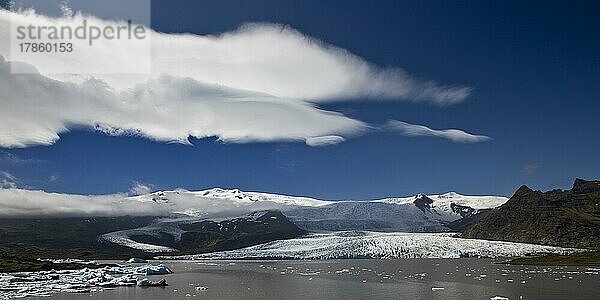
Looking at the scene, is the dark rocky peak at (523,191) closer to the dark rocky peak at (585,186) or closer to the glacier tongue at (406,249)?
the dark rocky peak at (585,186)

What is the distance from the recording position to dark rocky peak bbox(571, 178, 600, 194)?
527 feet

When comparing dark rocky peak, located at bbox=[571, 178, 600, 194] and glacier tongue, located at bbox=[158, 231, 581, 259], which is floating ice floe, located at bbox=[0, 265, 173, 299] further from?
dark rocky peak, located at bbox=[571, 178, 600, 194]

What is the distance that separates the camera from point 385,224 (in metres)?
139

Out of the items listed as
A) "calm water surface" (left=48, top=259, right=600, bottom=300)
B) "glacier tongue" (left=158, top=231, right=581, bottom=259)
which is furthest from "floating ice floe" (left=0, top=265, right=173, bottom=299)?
"glacier tongue" (left=158, top=231, right=581, bottom=259)

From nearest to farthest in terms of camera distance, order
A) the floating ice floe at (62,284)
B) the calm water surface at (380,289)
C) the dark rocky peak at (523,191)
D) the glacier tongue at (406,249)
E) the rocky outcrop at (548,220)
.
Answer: the calm water surface at (380,289)
the floating ice floe at (62,284)
the glacier tongue at (406,249)
the rocky outcrop at (548,220)
the dark rocky peak at (523,191)

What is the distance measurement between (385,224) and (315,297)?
108 meters

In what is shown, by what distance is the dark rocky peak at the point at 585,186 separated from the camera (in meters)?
161

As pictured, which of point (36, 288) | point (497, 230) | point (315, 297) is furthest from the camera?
point (497, 230)

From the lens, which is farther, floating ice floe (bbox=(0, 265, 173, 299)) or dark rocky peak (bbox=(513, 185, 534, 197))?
dark rocky peak (bbox=(513, 185, 534, 197))

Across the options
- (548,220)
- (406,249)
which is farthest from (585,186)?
(406,249)

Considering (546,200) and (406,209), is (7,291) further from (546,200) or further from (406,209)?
(546,200)

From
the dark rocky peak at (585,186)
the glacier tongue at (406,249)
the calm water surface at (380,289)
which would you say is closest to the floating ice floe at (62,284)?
the calm water surface at (380,289)

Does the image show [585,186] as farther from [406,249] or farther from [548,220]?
[406,249]

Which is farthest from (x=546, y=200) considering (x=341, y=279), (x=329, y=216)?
(x=341, y=279)
